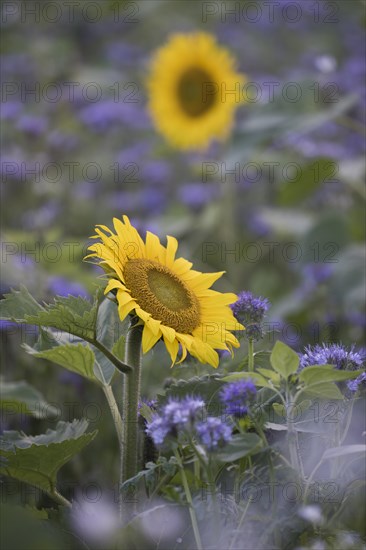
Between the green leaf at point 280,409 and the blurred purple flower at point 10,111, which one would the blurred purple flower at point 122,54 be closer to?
the blurred purple flower at point 10,111

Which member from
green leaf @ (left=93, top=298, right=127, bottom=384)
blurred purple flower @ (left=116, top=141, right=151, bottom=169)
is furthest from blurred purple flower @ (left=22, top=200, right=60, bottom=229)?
green leaf @ (left=93, top=298, right=127, bottom=384)

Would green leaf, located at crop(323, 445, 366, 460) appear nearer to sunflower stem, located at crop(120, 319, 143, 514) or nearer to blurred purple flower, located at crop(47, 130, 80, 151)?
sunflower stem, located at crop(120, 319, 143, 514)

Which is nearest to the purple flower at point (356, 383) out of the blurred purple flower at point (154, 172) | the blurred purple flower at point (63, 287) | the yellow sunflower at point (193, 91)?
the blurred purple flower at point (63, 287)

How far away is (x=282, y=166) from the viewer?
1.85m

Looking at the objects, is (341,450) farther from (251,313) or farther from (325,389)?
(251,313)

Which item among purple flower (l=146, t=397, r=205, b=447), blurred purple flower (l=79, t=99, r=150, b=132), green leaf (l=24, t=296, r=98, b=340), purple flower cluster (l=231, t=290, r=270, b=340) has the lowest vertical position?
purple flower (l=146, t=397, r=205, b=447)

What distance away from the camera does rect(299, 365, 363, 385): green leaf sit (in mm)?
499

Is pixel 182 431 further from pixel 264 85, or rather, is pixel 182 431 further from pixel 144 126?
pixel 144 126

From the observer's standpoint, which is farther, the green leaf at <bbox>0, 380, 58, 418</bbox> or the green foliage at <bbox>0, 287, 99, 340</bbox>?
the green leaf at <bbox>0, 380, 58, 418</bbox>

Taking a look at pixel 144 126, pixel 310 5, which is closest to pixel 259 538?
pixel 144 126

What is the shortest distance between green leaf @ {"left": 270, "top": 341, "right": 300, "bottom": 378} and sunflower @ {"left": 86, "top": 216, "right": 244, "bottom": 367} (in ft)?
0.27

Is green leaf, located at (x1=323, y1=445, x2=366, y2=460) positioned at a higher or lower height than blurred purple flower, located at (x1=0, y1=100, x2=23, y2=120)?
lower

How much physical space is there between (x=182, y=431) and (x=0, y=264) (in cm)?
49

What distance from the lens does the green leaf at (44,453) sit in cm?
57
